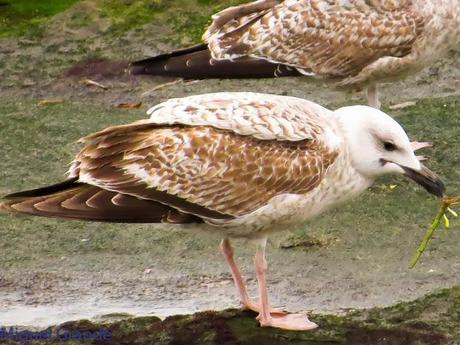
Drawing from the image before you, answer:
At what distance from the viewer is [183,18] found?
10.4 m

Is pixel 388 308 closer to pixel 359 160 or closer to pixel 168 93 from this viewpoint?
pixel 359 160

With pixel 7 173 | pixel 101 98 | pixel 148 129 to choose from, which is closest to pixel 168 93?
pixel 101 98

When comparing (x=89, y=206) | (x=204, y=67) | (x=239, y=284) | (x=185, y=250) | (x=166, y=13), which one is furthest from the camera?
(x=166, y=13)

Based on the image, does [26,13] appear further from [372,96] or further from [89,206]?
[89,206]

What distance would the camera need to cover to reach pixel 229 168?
5766mm

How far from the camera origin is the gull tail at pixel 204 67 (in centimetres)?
812

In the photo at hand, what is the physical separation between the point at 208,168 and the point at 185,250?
1.26 meters

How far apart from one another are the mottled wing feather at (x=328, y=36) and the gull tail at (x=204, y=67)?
0.16 feet

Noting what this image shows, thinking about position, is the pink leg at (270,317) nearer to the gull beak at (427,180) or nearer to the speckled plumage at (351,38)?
the gull beak at (427,180)

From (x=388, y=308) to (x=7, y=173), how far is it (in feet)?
10.1

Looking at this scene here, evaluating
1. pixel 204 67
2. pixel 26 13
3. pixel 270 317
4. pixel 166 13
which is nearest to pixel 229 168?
pixel 270 317

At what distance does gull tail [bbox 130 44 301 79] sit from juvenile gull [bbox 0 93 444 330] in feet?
7.56

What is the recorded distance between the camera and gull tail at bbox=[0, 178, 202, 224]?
562 cm

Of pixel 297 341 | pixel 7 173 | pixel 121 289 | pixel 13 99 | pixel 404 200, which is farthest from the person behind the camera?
pixel 13 99
